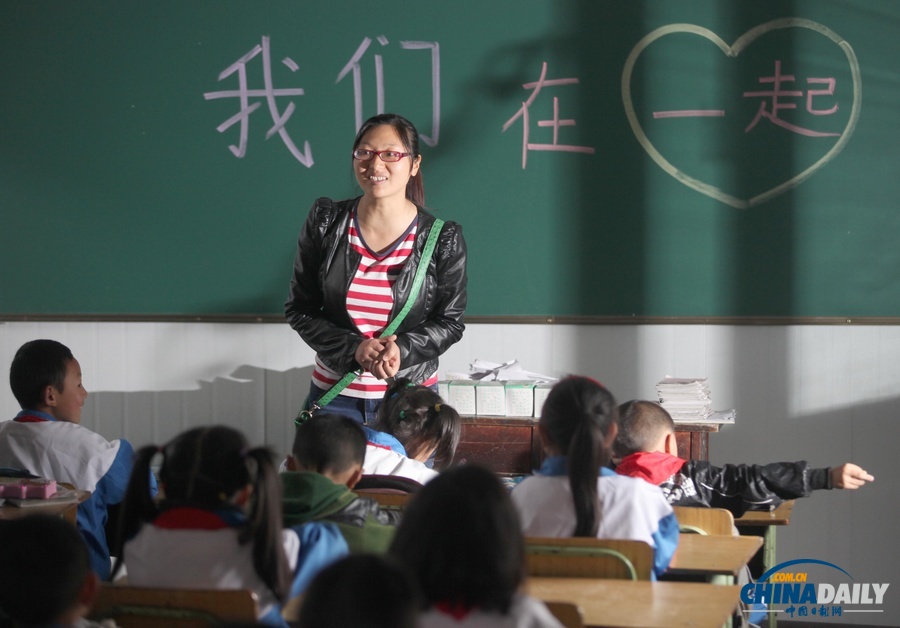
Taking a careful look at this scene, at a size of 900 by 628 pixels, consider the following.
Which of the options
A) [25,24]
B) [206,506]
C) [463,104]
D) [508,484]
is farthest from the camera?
[25,24]

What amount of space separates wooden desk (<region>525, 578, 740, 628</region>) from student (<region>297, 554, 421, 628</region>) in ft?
2.34

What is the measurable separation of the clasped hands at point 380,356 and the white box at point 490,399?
0.87 meters

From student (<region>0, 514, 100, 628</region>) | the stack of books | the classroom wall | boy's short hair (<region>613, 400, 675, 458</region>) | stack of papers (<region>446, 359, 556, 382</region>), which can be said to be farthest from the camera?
the classroom wall

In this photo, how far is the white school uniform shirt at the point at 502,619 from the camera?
1461 mm

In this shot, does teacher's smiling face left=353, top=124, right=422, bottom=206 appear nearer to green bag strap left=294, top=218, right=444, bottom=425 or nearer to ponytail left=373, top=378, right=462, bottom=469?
green bag strap left=294, top=218, right=444, bottom=425

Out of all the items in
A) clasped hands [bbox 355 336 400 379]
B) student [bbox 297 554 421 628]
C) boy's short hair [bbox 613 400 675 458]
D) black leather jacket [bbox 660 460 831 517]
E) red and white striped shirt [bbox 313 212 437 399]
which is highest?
red and white striped shirt [bbox 313 212 437 399]

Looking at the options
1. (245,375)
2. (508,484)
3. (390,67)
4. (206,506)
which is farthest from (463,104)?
(206,506)

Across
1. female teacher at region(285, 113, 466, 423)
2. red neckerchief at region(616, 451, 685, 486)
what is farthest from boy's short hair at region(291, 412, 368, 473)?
red neckerchief at region(616, 451, 685, 486)

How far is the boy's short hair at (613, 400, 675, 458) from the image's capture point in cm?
302

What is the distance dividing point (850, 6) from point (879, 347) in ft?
4.13

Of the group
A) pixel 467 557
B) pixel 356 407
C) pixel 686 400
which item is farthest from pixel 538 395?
pixel 467 557

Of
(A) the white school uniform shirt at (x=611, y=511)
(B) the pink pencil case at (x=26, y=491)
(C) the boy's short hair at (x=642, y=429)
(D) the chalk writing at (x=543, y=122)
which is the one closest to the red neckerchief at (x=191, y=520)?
(A) the white school uniform shirt at (x=611, y=511)

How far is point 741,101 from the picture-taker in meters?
4.16

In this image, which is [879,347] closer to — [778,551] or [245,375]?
[778,551]
